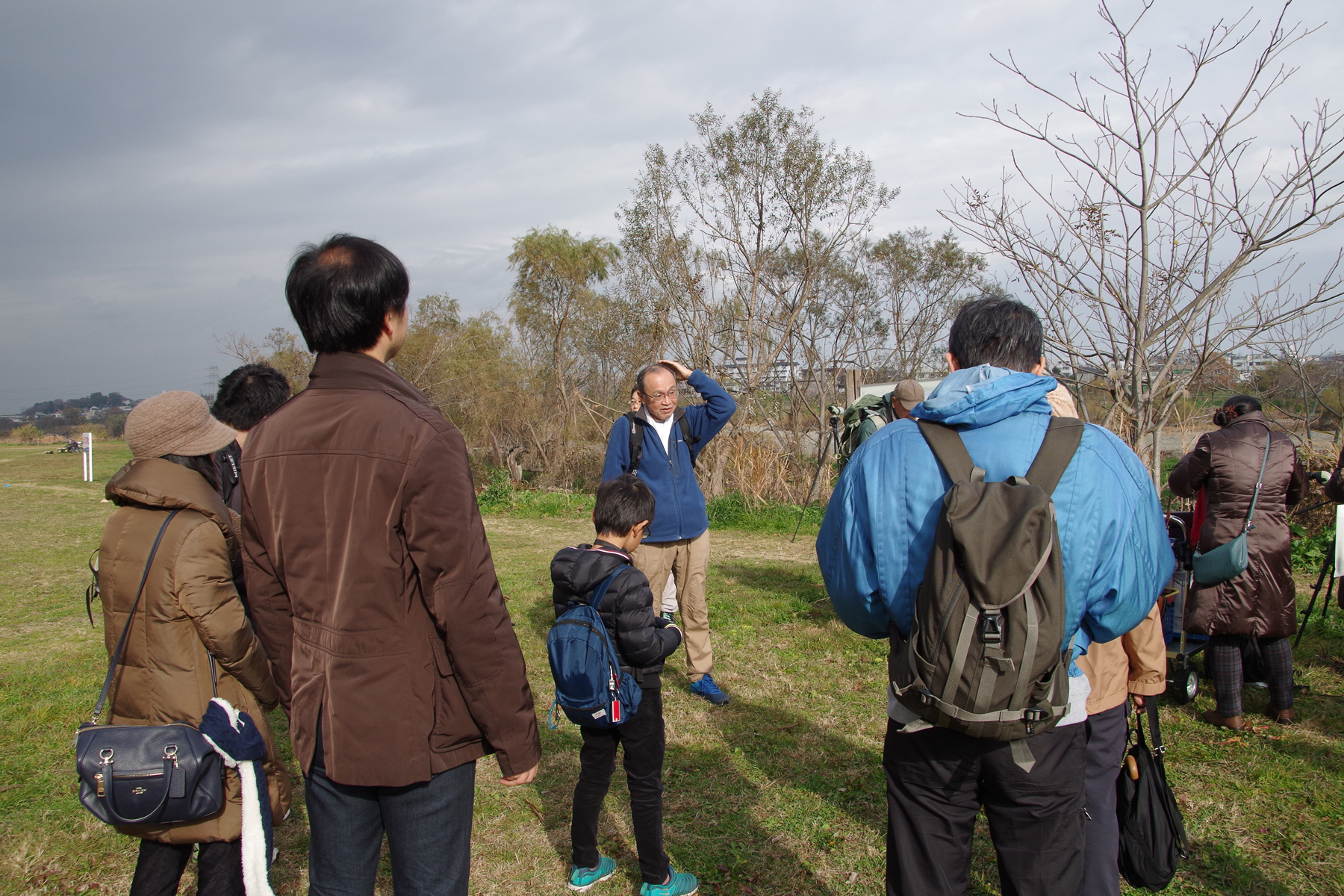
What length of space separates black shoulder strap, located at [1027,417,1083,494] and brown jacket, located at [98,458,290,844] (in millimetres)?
2052

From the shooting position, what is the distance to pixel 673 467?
4.19 m

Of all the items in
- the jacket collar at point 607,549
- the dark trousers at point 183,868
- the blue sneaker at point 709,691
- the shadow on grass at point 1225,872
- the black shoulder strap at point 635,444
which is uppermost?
the black shoulder strap at point 635,444

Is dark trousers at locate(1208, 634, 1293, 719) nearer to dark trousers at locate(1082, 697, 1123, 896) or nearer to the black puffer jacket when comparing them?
dark trousers at locate(1082, 697, 1123, 896)

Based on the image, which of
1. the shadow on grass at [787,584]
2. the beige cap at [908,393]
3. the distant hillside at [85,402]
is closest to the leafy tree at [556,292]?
the shadow on grass at [787,584]

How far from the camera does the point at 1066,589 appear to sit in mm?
1536

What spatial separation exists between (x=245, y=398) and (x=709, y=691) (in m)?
2.87

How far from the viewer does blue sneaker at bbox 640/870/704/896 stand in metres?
2.61

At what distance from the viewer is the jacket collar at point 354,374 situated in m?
1.55

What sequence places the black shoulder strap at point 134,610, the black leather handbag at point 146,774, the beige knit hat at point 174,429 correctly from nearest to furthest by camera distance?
1. the black leather handbag at point 146,774
2. the black shoulder strap at point 134,610
3. the beige knit hat at point 174,429

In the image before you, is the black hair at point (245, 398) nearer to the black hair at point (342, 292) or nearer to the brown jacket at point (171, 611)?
the brown jacket at point (171, 611)

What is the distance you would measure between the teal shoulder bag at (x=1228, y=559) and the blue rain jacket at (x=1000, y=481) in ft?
9.42

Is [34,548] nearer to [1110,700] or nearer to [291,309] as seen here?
[291,309]

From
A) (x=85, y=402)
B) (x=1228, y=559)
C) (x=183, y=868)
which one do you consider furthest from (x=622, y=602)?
(x=85, y=402)

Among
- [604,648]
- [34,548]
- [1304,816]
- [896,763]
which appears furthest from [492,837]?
[34,548]
